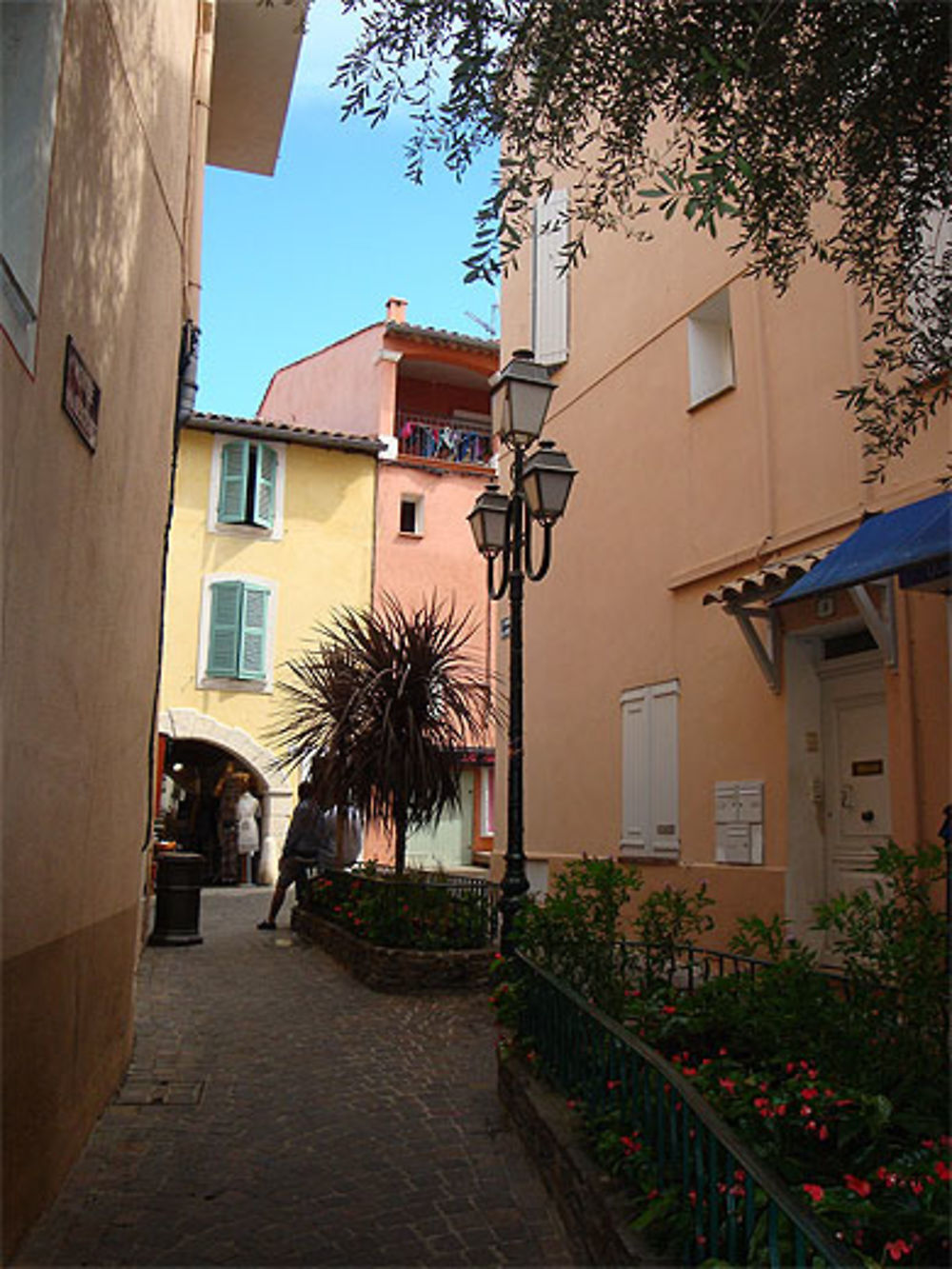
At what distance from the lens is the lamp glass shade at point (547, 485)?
25.2ft

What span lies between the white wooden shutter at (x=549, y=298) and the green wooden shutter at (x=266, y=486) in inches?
353

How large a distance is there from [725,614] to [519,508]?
7.91 feet

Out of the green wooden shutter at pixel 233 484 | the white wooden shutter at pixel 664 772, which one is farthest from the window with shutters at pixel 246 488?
the white wooden shutter at pixel 664 772

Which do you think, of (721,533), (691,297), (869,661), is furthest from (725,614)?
(691,297)

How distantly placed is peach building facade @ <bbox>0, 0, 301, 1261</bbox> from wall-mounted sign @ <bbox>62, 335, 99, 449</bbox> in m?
0.02

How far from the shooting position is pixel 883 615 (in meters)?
7.44

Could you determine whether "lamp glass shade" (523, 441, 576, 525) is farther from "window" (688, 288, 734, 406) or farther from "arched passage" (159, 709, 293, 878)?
"arched passage" (159, 709, 293, 878)

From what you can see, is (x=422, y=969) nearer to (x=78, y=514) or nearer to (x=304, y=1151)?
(x=304, y=1151)

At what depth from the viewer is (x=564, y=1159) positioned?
4.00m

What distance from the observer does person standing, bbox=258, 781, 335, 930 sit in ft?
40.4

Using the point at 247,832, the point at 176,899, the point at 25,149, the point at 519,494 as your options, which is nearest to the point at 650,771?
the point at 519,494

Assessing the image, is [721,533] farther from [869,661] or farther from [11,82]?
[11,82]

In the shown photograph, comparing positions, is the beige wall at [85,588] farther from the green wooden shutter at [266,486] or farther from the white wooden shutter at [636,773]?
the green wooden shutter at [266,486]

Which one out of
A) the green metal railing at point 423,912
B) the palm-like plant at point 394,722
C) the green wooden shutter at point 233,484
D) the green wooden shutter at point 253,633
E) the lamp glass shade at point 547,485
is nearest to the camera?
the lamp glass shade at point 547,485
